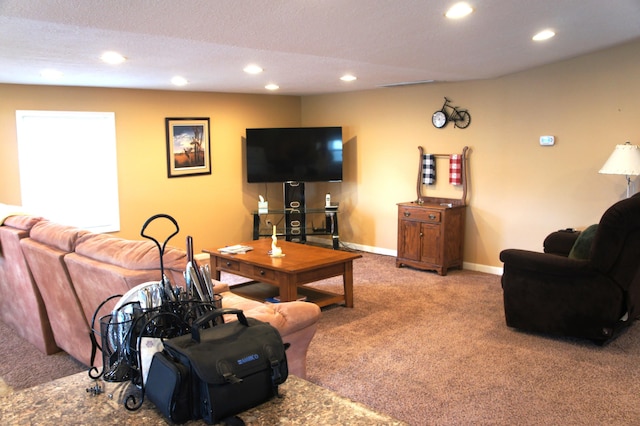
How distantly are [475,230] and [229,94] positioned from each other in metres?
3.69

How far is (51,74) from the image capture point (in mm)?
4977

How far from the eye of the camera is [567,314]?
400 cm

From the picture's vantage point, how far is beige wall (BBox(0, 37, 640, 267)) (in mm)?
5191

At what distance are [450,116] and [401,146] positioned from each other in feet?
2.63

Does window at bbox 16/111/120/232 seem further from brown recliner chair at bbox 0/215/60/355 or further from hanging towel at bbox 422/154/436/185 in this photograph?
hanging towel at bbox 422/154/436/185

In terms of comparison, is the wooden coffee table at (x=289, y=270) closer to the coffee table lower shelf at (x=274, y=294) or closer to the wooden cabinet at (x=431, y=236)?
the coffee table lower shelf at (x=274, y=294)

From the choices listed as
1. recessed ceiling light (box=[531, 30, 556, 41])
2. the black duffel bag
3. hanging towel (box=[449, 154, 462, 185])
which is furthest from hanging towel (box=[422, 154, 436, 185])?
the black duffel bag

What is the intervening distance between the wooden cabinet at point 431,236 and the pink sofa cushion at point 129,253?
3780mm

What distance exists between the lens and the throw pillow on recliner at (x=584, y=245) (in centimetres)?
405

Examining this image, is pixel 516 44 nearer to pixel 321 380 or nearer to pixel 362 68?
pixel 362 68

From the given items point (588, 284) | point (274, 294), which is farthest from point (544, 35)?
point (274, 294)

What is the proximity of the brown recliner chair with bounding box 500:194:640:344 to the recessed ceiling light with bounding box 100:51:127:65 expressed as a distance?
336cm

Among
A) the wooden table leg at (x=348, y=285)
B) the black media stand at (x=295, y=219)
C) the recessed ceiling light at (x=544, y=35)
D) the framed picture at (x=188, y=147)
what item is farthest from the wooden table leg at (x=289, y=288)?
the framed picture at (x=188, y=147)

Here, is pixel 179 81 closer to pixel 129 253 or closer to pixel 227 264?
pixel 227 264
